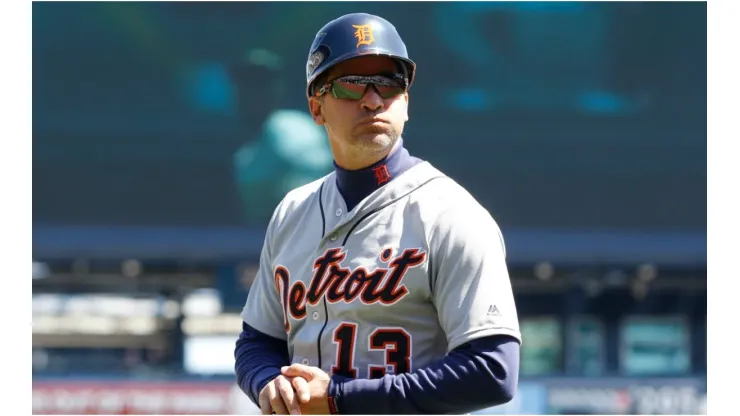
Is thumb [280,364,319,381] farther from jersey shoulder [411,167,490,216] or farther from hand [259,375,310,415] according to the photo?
jersey shoulder [411,167,490,216]

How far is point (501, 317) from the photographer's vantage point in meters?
1.75

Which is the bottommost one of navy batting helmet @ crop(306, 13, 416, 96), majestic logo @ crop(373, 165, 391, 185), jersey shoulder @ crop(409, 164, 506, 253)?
jersey shoulder @ crop(409, 164, 506, 253)

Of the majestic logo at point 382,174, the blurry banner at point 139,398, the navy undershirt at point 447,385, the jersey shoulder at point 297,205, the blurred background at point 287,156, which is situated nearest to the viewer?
the navy undershirt at point 447,385

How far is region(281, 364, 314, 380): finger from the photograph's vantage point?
5.84 feet

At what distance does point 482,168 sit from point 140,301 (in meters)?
3.04

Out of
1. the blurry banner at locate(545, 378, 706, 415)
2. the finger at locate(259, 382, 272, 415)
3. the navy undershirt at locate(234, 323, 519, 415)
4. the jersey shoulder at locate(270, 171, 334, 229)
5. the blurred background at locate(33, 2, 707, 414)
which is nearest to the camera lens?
the navy undershirt at locate(234, 323, 519, 415)

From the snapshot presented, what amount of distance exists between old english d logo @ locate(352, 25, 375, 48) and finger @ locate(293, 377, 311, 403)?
0.53 m

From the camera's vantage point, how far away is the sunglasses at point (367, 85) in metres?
1.87

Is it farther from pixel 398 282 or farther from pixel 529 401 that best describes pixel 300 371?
pixel 529 401

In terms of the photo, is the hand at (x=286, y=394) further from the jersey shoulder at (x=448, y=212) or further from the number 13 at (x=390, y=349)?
the jersey shoulder at (x=448, y=212)

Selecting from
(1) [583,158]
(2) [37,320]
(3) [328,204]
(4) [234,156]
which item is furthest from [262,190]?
(3) [328,204]

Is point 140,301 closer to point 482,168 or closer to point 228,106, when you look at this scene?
point 228,106

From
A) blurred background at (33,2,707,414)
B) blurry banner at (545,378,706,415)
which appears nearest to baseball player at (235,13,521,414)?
blurry banner at (545,378,706,415)

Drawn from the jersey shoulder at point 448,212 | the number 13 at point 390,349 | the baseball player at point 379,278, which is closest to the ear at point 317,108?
the baseball player at point 379,278
